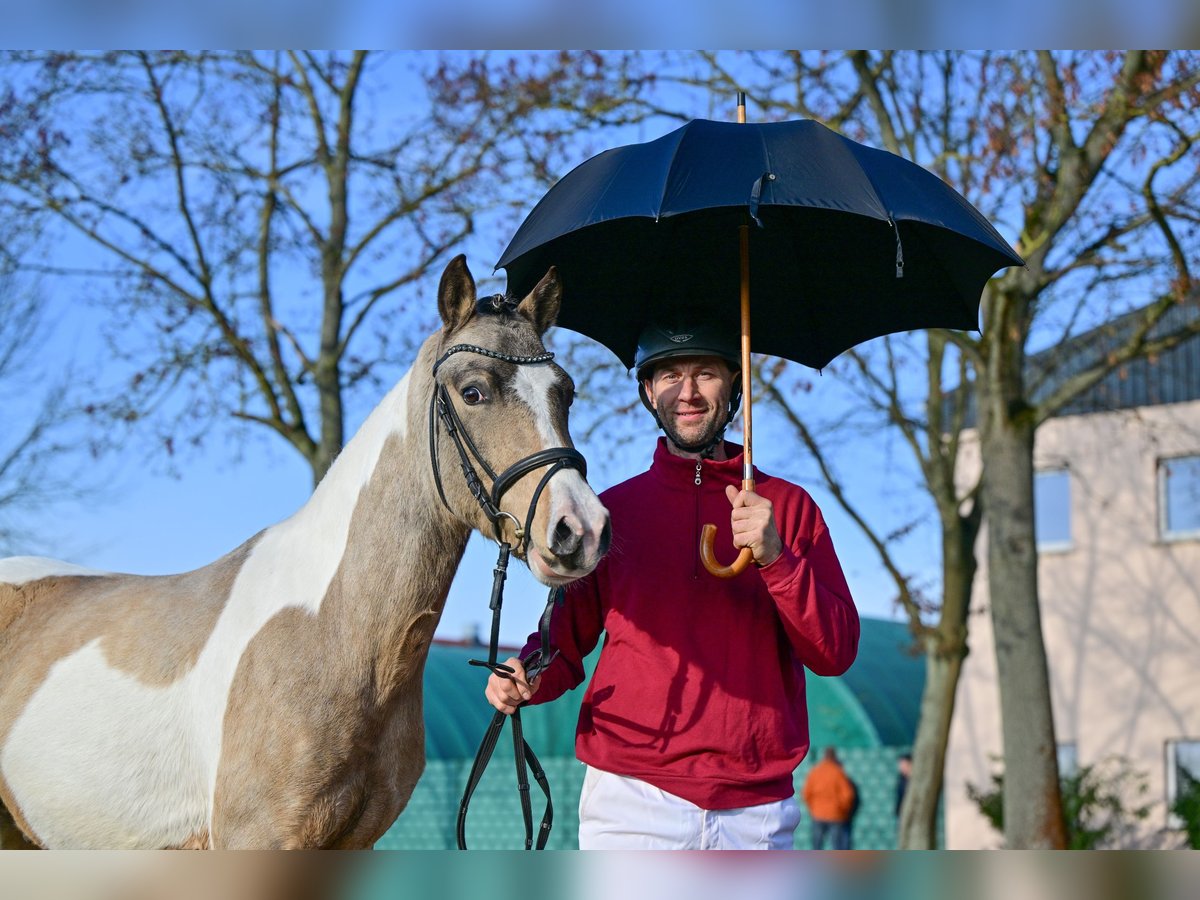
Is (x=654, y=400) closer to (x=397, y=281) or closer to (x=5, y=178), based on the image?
(x=397, y=281)

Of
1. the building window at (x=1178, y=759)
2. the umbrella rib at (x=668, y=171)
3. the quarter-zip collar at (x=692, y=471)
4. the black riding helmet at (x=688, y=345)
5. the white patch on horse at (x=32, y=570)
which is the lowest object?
the white patch on horse at (x=32, y=570)

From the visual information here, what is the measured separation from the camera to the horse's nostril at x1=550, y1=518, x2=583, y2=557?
10.4ft

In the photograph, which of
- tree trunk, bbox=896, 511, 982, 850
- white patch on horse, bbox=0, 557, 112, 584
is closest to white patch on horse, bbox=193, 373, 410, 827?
white patch on horse, bbox=0, 557, 112, 584

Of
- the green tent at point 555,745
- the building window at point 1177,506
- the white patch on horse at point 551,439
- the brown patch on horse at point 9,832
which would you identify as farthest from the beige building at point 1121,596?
the white patch on horse at point 551,439

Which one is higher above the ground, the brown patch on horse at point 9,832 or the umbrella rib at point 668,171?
the umbrella rib at point 668,171

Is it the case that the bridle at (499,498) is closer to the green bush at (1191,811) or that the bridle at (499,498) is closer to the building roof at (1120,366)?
the building roof at (1120,366)

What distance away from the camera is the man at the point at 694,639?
3.34m

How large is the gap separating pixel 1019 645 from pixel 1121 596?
1347cm

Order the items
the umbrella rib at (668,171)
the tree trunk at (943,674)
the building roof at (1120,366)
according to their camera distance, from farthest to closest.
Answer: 1. the tree trunk at (943,674)
2. the building roof at (1120,366)
3. the umbrella rib at (668,171)

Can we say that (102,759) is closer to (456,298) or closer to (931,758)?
(456,298)

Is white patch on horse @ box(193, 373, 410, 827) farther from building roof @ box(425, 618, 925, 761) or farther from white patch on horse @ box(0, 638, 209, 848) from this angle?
building roof @ box(425, 618, 925, 761)

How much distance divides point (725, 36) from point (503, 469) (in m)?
2.27

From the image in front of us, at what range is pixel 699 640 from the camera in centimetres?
348

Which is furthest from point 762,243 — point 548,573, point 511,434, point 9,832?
point 9,832
